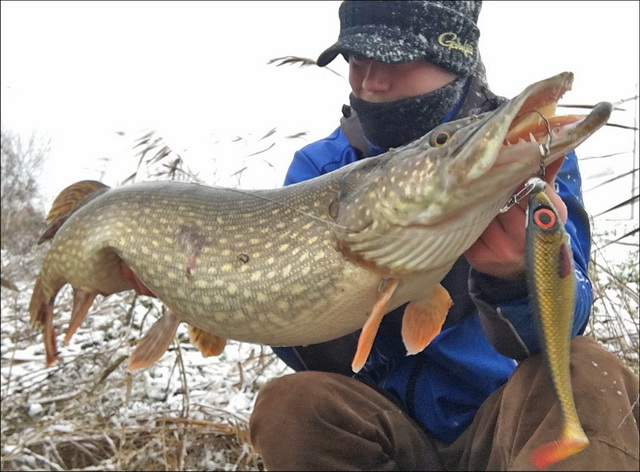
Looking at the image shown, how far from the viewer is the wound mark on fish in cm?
152

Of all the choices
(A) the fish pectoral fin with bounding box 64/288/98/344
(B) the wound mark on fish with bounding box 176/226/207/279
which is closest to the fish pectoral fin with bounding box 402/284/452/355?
(B) the wound mark on fish with bounding box 176/226/207/279

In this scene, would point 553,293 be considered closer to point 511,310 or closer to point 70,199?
point 511,310

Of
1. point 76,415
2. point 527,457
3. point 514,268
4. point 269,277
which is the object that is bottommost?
point 76,415

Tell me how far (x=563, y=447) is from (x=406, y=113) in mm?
1118

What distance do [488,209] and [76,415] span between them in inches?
93.8

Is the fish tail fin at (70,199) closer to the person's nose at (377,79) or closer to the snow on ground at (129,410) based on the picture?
the snow on ground at (129,410)

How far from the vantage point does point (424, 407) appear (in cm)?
174

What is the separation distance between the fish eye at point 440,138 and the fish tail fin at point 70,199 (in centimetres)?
126

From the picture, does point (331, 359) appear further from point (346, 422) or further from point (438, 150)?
point (438, 150)

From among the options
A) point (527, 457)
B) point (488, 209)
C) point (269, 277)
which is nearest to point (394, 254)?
point (488, 209)

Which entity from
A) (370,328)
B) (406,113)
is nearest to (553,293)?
(370,328)

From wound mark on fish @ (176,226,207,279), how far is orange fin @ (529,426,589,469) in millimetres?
924

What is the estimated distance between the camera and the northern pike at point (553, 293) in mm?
908

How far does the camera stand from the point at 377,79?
1860 millimetres
